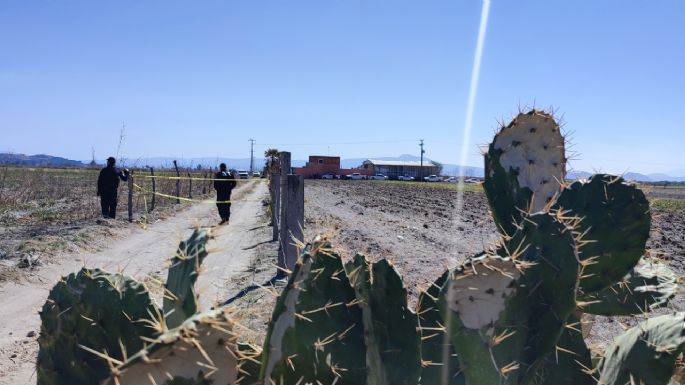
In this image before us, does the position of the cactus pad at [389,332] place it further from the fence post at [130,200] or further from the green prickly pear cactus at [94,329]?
the fence post at [130,200]

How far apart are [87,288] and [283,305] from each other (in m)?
0.52

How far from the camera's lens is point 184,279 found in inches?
52.7

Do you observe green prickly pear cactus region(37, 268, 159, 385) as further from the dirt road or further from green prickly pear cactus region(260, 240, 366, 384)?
green prickly pear cactus region(260, 240, 366, 384)

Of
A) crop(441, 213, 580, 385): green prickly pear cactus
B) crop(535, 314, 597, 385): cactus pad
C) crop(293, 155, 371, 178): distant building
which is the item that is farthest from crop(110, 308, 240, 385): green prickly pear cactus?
crop(293, 155, 371, 178): distant building

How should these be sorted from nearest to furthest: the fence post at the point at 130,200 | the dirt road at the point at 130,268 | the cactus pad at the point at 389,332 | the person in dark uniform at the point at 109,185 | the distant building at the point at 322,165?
the cactus pad at the point at 389,332
the dirt road at the point at 130,268
the person in dark uniform at the point at 109,185
the fence post at the point at 130,200
the distant building at the point at 322,165

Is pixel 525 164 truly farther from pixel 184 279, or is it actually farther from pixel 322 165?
pixel 322 165

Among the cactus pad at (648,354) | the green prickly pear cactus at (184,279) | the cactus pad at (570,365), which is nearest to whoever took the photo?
the green prickly pear cactus at (184,279)

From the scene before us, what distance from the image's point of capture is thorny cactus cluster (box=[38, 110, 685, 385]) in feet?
4.41

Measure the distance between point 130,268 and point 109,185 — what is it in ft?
18.1

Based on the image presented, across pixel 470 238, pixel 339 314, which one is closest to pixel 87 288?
pixel 339 314

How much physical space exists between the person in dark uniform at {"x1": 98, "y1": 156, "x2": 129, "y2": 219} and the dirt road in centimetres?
115

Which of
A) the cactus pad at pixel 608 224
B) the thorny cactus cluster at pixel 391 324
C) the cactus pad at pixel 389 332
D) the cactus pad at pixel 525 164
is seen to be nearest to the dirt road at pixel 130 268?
the thorny cactus cluster at pixel 391 324

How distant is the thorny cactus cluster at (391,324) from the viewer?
1343 mm

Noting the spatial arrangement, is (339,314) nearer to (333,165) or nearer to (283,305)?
(283,305)
